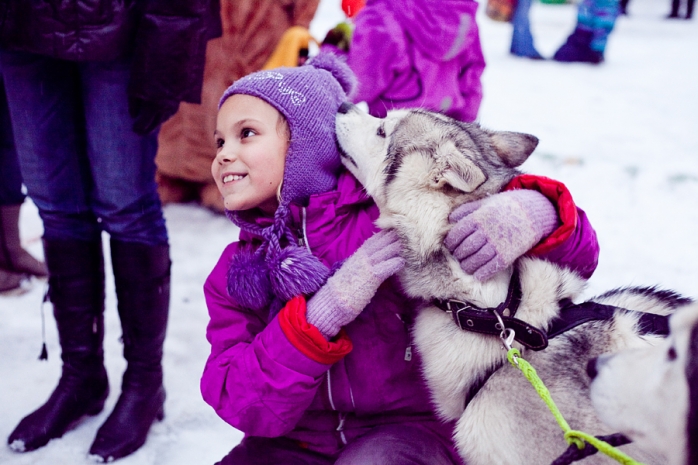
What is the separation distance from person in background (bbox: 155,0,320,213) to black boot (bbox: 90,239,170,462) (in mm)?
1679

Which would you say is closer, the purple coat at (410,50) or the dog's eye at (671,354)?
the dog's eye at (671,354)

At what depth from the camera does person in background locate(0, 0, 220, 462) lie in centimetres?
158

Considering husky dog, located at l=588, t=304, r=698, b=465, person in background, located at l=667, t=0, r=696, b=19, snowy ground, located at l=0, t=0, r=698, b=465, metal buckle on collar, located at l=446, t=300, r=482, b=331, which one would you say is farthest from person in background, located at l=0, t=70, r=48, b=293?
person in background, located at l=667, t=0, r=696, b=19

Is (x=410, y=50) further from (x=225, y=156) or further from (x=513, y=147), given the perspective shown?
(x=225, y=156)

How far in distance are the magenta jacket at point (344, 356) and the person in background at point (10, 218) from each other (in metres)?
1.70

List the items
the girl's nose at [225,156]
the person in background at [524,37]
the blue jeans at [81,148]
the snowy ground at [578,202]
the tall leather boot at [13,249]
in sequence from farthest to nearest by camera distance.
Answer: the person in background at [524,37]
the tall leather boot at [13,249]
the snowy ground at [578,202]
the blue jeans at [81,148]
the girl's nose at [225,156]

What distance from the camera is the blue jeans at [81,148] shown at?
5.61ft

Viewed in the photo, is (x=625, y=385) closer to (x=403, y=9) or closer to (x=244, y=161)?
(x=244, y=161)

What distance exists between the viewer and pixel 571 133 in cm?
509

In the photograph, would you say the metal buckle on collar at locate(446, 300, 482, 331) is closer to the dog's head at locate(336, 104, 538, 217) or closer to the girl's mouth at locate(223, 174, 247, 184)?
the dog's head at locate(336, 104, 538, 217)

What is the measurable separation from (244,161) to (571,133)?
14.8 feet

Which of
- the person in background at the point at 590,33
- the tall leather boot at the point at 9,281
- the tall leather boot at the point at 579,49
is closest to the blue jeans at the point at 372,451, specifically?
the tall leather boot at the point at 9,281

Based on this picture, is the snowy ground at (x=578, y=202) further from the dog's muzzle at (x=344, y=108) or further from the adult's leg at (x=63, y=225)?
the dog's muzzle at (x=344, y=108)

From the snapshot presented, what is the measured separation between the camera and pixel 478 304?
1.18 m
